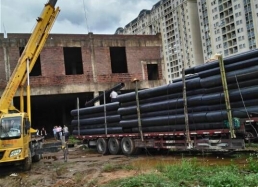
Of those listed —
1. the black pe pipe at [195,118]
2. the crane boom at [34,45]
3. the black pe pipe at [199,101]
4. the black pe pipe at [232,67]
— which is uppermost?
the crane boom at [34,45]

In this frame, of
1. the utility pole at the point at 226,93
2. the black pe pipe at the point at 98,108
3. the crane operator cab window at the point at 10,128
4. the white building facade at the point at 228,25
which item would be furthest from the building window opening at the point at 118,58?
the white building facade at the point at 228,25

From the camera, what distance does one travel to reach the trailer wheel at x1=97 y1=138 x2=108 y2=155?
1810cm

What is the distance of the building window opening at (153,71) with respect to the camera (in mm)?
34531

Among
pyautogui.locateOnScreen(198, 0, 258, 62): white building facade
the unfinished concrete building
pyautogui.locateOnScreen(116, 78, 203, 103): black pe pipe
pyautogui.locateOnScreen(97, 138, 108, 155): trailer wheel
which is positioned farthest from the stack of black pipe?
pyautogui.locateOnScreen(198, 0, 258, 62): white building facade

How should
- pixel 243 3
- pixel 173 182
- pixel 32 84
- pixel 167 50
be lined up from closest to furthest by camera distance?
pixel 173 182 < pixel 32 84 < pixel 243 3 < pixel 167 50

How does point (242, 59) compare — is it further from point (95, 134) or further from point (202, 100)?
point (95, 134)

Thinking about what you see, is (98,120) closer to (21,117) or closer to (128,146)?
(128,146)

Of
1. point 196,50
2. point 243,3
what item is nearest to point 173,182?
point 243,3

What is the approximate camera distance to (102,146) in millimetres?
18438

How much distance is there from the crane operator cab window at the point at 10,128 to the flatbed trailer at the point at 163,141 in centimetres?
541

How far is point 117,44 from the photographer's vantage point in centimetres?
3172

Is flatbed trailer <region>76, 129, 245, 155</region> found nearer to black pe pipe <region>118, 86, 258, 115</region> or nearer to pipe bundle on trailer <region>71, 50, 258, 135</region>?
pipe bundle on trailer <region>71, 50, 258, 135</region>

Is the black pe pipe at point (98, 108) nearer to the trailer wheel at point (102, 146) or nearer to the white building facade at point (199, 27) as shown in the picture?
the trailer wheel at point (102, 146)

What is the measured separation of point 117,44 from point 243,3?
153ft
